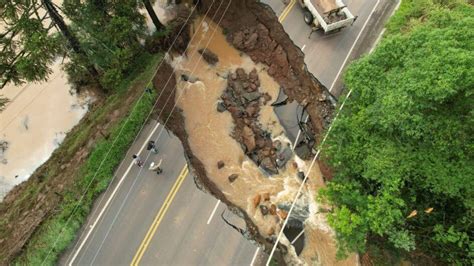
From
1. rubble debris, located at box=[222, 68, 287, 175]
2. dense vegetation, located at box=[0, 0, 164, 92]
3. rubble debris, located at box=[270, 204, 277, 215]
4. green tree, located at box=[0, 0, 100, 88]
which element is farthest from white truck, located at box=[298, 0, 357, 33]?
green tree, located at box=[0, 0, 100, 88]

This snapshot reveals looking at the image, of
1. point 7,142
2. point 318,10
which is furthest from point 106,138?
point 318,10

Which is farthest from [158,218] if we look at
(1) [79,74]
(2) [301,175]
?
(1) [79,74]

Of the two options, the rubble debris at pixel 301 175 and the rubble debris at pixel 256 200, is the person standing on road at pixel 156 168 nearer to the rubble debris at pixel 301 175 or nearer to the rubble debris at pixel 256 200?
the rubble debris at pixel 256 200

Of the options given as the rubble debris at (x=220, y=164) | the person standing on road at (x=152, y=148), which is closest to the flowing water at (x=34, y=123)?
the person standing on road at (x=152, y=148)

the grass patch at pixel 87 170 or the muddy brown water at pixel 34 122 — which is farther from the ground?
the muddy brown water at pixel 34 122

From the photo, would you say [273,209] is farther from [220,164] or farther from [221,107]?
[221,107]

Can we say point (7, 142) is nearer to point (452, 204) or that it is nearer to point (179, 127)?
point (179, 127)
